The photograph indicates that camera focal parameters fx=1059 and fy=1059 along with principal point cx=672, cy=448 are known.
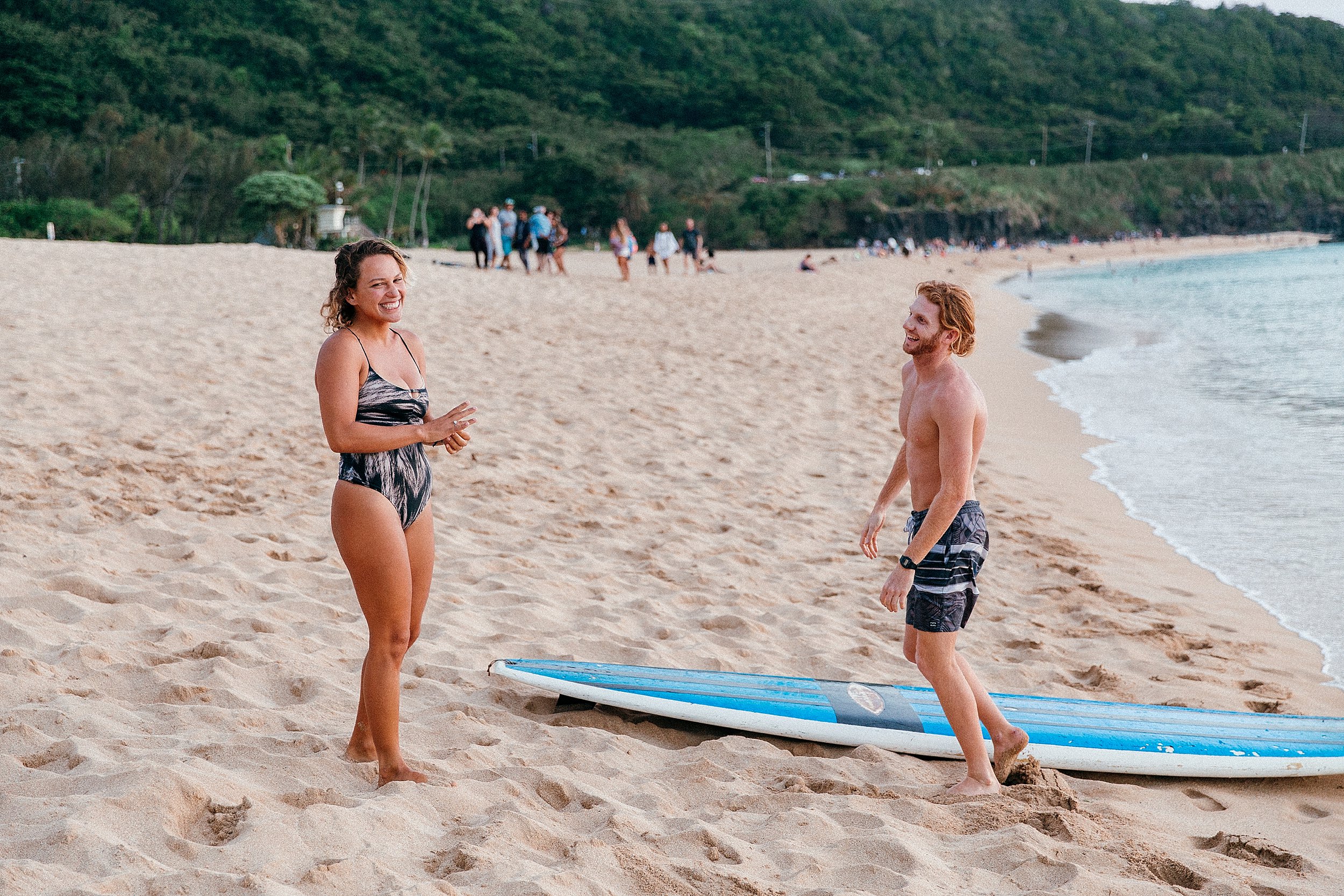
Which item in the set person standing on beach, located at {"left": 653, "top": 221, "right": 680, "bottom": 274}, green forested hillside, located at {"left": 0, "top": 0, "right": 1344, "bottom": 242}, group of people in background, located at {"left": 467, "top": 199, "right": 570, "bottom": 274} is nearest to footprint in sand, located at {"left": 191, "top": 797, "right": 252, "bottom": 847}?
group of people in background, located at {"left": 467, "top": 199, "right": 570, "bottom": 274}

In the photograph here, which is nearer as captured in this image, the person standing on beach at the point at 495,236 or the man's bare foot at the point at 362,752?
the man's bare foot at the point at 362,752

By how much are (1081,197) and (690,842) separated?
92.9 m

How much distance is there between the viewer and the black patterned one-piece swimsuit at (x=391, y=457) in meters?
2.74

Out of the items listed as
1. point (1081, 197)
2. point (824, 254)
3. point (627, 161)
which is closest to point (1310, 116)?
point (1081, 197)

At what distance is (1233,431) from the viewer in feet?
32.6

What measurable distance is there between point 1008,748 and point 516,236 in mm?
18470

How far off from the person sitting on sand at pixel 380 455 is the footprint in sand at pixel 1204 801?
242 centimetres

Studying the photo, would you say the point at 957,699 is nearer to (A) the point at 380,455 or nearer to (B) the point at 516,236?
(A) the point at 380,455

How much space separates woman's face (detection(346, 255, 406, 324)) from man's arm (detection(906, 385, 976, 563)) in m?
1.47

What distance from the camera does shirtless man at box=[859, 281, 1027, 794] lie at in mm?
2812

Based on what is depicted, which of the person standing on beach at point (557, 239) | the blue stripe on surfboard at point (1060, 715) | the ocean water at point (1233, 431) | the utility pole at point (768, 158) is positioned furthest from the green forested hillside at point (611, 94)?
the blue stripe on surfboard at point (1060, 715)

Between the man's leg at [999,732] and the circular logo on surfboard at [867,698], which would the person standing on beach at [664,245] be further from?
the man's leg at [999,732]

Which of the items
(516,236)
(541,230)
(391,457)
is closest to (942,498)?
(391,457)

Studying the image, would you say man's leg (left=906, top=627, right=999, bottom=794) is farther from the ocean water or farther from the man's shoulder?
the ocean water
